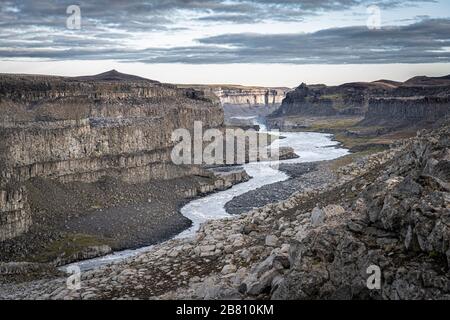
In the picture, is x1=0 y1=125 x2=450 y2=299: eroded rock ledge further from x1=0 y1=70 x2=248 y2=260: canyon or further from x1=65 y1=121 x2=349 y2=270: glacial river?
x1=0 y1=70 x2=248 y2=260: canyon

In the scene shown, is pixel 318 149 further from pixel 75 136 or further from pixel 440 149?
pixel 440 149

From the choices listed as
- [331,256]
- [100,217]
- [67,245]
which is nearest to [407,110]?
[100,217]

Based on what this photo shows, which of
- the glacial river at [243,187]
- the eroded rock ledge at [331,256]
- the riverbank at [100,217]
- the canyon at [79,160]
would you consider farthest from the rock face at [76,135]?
the eroded rock ledge at [331,256]

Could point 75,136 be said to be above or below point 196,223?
above

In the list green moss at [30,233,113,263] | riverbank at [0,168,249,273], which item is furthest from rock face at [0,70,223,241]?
green moss at [30,233,113,263]

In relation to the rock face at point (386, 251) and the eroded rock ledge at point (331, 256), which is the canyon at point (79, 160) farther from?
the rock face at point (386, 251)
